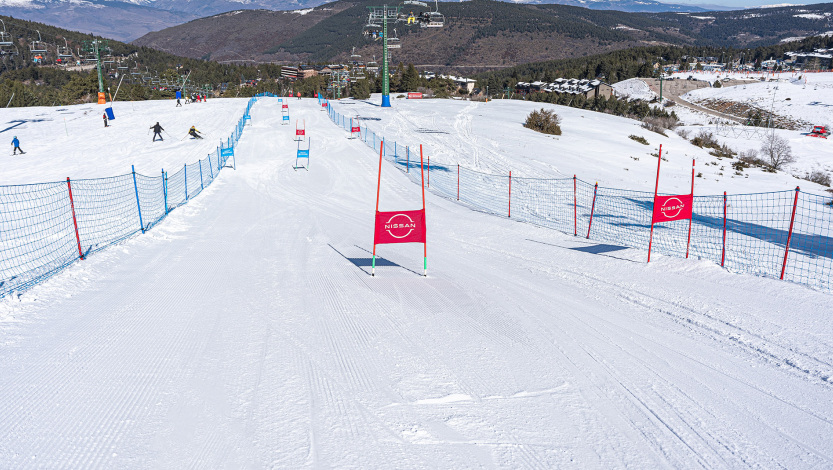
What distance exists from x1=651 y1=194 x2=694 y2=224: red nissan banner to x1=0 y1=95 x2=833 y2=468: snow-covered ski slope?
3.46 ft

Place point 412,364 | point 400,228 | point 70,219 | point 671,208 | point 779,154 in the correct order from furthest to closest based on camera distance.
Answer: point 779,154 → point 70,219 → point 671,208 → point 400,228 → point 412,364

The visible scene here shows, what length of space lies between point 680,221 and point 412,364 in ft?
51.3

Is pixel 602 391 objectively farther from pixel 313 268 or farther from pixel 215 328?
pixel 313 268

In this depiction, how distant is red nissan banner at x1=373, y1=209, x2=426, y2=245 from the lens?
10.0m

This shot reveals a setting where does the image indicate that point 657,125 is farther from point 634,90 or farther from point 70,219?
point 634,90

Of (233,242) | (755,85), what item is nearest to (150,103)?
(233,242)

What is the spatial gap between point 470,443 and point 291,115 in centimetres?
5186

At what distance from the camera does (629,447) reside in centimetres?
497

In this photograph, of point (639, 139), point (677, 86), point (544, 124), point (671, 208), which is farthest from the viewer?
point (677, 86)

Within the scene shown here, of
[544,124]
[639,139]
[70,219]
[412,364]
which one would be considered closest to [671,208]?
[412,364]

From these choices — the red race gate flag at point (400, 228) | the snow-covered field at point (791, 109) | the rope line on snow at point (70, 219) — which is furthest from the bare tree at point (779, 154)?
the rope line on snow at point (70, 219)

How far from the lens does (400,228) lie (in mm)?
10172

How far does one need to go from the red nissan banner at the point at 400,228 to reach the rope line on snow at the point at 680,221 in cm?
507

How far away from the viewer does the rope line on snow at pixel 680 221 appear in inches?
491
